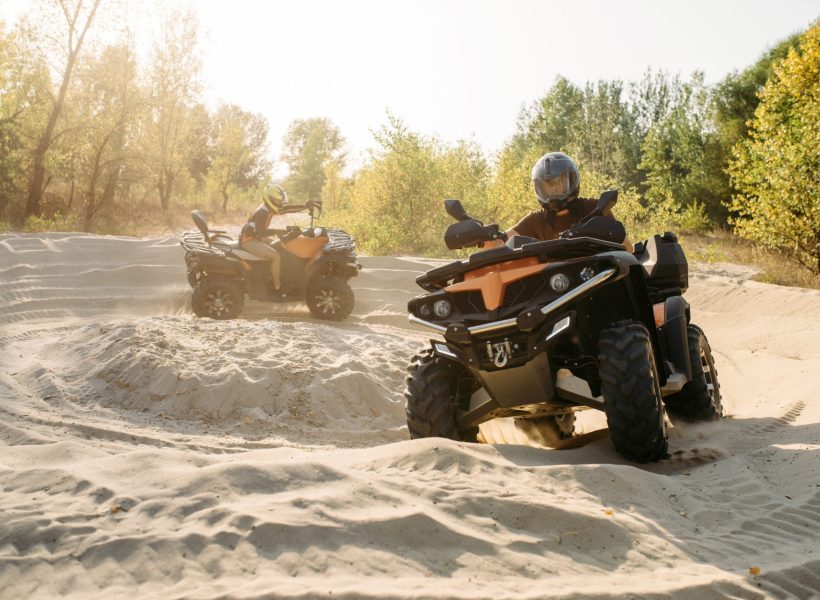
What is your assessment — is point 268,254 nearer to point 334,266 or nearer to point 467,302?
point 334,266

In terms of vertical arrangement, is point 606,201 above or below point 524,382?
above

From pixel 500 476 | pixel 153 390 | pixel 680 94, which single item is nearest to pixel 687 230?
pixel 680 94

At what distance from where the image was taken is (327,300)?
1268 centimetres

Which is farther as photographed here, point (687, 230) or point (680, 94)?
point (680, 94)

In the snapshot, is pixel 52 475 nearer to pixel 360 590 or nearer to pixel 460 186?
pixel 360 590

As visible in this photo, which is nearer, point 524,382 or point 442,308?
point 524,382

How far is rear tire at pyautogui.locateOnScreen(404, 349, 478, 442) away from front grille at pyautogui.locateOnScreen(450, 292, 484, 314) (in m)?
0.41

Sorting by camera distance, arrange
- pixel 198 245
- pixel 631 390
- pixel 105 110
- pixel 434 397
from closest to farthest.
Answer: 1. pixel 631 390
2. pixel 434 397
3. pixel 198 245
4. pixel 105 110

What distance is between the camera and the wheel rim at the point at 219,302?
12445mm

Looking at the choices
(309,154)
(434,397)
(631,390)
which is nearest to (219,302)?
(434,397)

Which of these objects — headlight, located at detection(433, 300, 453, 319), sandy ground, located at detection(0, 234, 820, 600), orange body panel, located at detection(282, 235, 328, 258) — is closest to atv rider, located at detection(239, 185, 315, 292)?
orange body panel, located at detection(282, 235, 328, 258)

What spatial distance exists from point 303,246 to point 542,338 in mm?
8870

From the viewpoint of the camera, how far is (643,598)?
2.61m

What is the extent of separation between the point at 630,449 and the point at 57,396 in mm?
5283
